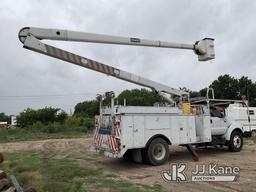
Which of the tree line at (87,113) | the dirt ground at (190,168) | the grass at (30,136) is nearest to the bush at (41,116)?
the tree line at (87,113)

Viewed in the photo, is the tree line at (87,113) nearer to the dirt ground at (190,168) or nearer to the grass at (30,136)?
the grass at (30,136)

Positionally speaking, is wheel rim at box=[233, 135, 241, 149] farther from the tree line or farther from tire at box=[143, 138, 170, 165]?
the tree line

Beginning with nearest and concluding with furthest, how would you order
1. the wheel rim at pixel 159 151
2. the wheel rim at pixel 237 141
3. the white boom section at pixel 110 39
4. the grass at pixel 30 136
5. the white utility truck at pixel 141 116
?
the white boom section at pixel 110 39 → the white utility truck at pixel 141 116 → the wheel rim at pixel 159 151 → the wheel rim at pixel 237 141 → the grass at pixel 30 136

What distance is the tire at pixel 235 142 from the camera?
13906 mm

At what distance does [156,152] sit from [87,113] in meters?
56.7

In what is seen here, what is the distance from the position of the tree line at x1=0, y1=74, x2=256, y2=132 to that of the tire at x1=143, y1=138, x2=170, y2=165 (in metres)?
22.2

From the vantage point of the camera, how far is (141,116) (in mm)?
10609

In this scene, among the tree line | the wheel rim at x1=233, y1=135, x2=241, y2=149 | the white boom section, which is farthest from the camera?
the tree line

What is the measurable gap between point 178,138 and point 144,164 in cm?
156

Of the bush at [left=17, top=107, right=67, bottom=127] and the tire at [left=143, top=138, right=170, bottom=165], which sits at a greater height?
the bush at [left=17, top=107, right=67, bottom=127]

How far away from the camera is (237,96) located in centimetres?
6103

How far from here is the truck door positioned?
1348 centimetres

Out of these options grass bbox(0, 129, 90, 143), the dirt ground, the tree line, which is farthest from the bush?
the dirt ground

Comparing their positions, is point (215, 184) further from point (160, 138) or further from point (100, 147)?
point (100, 147)
